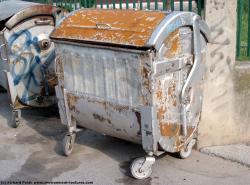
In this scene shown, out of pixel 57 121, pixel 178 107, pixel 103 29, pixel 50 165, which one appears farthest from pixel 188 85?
pixel 57 121

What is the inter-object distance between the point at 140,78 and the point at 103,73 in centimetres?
45

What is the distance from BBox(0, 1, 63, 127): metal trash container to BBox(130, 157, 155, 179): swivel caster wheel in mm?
2218

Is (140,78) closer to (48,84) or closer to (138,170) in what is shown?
(138,170)

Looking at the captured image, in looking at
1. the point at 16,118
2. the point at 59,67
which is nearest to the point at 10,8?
the point at 16,118

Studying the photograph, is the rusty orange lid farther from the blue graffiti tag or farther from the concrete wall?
the blue graffiti tag

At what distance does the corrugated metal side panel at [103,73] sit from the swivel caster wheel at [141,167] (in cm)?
57

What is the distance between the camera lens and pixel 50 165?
4.64 meters

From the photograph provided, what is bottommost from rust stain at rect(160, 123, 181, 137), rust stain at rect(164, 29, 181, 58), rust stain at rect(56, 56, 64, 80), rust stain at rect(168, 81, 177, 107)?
rust stain at rect(160, 123, 181, 137)

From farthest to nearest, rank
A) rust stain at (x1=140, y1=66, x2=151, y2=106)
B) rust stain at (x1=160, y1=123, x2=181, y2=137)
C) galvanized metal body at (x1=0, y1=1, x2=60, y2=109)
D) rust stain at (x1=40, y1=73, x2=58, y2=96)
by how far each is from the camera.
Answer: rust stain at (x1=40, y1=73, x2=58, y2=96), galvanized metal body at (x1=0, y1=1, x2=60, y2=109), rust stain at (x1=160, y1=123, x2=181, y2=137), rust stain at (x1=140, y1=66, x2=151, y2=106)

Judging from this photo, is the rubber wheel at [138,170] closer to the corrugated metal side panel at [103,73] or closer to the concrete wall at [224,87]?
the corrugated metal side panel at [103,73]

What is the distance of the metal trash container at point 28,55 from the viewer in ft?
18.3

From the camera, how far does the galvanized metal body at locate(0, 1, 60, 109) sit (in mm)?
5578

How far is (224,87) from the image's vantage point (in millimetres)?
4762

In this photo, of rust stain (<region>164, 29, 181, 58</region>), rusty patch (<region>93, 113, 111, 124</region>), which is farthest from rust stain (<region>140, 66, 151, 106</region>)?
rusty patch (<region>93, 113, 111, 124</region>)
